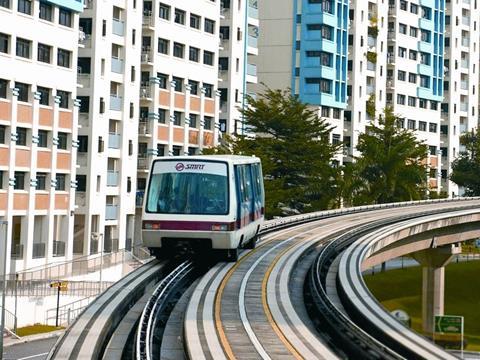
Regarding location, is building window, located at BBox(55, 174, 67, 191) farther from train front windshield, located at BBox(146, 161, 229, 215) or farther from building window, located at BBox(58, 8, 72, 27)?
train front windshield, located at BBox(146, 161, 229, 215)

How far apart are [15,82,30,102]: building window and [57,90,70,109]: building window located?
148 inches

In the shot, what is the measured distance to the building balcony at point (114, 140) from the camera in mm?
88812

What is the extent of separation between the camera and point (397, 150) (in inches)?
4449

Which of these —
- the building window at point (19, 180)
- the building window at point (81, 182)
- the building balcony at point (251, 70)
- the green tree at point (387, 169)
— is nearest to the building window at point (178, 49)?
the building balcony at point (251, 70)

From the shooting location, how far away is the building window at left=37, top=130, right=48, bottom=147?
78.5 meters

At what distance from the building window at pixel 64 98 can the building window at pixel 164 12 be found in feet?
61.0

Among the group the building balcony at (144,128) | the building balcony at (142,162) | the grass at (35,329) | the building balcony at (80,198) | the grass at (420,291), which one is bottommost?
the grass at (35,329)

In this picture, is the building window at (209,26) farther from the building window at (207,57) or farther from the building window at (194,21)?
the building window at (207,57)

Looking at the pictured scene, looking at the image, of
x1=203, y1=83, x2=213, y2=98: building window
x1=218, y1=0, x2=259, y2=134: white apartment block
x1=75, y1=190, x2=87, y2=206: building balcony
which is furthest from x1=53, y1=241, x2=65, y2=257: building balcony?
x1=218, y1=0, x2=259, y2=134: white apartment block

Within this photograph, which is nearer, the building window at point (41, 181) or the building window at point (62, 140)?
the building window at point (41, 181)

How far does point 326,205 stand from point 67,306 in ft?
100

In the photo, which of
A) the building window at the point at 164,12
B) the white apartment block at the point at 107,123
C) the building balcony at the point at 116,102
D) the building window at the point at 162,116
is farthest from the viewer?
the building window at the point at 162,116

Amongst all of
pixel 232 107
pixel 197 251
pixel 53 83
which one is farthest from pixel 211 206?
pixel 232 107

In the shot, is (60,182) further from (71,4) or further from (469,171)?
(469,171)
